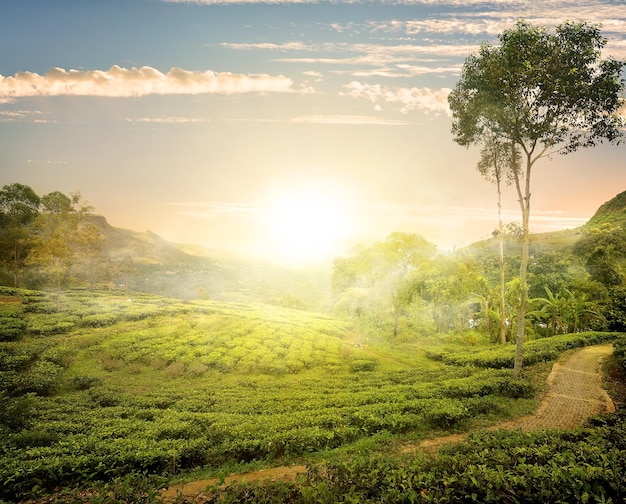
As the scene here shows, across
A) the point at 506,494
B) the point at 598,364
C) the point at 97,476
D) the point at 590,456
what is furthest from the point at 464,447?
the point at 598,364

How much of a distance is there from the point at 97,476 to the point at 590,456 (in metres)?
13.1

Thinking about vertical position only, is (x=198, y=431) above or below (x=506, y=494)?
below

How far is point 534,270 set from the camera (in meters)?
50.4

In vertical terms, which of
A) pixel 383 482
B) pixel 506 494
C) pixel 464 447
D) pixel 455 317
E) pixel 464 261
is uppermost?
pixel 464 261

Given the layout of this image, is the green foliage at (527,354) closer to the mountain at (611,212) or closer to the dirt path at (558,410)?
the dirt path at (558,410)

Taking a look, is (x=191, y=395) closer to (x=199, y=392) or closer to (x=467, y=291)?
(x=199, y=392)

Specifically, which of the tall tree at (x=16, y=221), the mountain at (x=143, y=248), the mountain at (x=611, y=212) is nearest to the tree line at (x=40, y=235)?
the tall tree at (x=16, y=221)

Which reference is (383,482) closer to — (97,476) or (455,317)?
(97,476)

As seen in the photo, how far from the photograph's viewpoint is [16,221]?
39.3m

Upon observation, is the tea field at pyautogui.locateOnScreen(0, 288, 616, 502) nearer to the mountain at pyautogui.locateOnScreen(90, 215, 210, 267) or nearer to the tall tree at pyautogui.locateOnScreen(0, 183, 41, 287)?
the tall tree at pyautogui.locateOnScreen(0, 183, 41, 287)

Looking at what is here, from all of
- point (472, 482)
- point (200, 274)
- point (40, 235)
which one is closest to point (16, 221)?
point (40, 235)

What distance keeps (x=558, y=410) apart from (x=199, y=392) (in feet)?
60.4

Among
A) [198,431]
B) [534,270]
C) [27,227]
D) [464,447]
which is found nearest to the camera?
[464,447]

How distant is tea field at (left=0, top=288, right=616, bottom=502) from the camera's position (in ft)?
34.5
